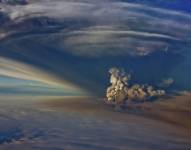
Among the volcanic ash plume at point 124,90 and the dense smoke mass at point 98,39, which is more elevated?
the dense smoke mass at point 98,39

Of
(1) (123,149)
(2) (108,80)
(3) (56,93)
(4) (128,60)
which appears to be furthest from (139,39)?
(1) (123,149)

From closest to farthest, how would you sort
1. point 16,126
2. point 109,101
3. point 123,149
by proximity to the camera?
point 123,149 < point 16,126 < point 109,101

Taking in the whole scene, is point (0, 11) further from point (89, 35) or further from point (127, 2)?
point (127, 2)

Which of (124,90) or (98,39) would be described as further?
(124,90)

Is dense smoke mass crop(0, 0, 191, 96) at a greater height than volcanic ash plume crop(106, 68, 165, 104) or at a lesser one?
greater

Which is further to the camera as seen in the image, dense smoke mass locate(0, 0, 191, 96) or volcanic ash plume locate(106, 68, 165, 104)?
volcanic ash plume locate(106, 68, 165, 104)

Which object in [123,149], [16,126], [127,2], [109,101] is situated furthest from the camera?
[109,101]

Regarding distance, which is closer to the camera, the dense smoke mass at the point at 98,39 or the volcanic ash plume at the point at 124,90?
the dense smoke mass at the point at 98,39

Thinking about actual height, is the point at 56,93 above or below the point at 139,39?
below
